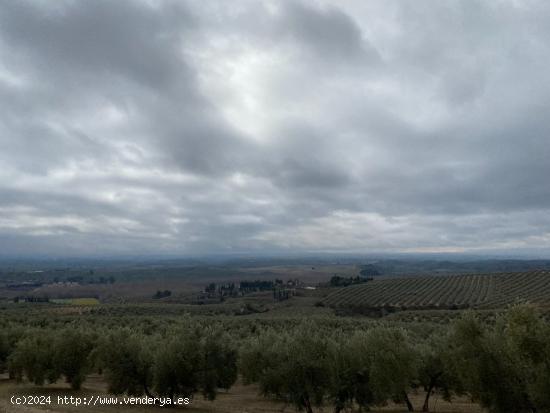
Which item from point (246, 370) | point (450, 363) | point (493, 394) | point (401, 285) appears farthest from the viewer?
point (401, 285)

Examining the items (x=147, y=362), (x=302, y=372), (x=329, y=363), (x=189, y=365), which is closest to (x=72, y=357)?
(x=147, y=362)

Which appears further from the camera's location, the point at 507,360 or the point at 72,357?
the point at 72,357

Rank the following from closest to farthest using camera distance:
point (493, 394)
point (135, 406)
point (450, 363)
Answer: point (493, 394) → point (450, 363) → point (135, 406)

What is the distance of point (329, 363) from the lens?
37.6m

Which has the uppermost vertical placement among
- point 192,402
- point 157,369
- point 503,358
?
point 503,358

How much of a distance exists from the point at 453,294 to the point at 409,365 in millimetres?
130703

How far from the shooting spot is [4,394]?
4544 cm

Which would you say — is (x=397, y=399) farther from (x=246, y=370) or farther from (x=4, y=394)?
(x=4, y=394)

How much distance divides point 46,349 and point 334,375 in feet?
113

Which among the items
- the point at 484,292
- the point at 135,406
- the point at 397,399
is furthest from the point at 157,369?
the point at 484,292

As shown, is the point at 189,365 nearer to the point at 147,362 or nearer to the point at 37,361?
the point at 147,362

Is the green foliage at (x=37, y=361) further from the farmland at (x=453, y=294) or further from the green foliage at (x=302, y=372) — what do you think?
the farmland at (x=453, y=294)

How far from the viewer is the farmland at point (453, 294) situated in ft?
441

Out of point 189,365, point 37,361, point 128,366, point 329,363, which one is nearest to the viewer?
point 329,363
